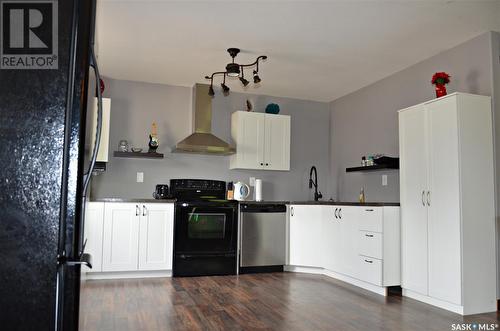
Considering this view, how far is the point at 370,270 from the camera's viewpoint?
3.81 m

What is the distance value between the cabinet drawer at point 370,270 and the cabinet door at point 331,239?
1.19ft

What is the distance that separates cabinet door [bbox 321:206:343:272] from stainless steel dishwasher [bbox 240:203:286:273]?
489 millimetres

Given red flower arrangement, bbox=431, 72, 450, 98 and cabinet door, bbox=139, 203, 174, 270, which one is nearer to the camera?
red flower arrangement, bbox=431, 72, 450, 98

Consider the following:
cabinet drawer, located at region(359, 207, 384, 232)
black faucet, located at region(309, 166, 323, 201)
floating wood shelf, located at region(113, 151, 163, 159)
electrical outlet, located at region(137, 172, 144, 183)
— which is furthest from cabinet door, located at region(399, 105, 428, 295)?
electrical outlet, located at region(137, 172, 144, 183)

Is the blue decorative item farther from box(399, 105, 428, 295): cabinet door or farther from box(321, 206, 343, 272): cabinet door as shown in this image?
box(399, 105, 428, 295): cabinet door

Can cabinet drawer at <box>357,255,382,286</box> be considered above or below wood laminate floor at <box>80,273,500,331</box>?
above

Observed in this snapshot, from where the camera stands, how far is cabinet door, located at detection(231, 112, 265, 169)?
5.09 m

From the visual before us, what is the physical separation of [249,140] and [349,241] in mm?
1818

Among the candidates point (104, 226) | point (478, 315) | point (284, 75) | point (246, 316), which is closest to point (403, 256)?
point (478, 315)

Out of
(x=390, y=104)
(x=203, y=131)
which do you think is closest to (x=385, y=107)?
(x=390, y=104)

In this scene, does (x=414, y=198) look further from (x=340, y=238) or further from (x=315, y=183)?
(x=315, y=183)

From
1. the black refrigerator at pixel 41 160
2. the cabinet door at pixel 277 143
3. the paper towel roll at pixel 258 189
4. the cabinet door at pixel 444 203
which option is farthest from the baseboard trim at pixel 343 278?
the black refrigerator at pixel 41 160

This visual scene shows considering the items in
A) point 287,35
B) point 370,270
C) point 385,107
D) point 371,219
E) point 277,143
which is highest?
point 287,35

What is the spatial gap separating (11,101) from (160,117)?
4048 millimetres
